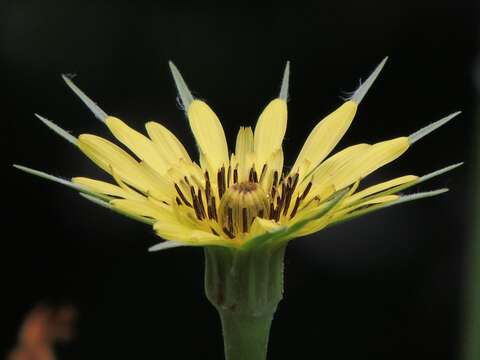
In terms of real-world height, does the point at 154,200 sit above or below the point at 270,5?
below

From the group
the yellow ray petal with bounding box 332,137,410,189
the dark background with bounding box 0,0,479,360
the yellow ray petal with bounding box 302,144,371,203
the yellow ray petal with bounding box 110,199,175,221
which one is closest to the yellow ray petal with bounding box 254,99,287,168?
the yellow ray petal with bounding box 302,144,371,203

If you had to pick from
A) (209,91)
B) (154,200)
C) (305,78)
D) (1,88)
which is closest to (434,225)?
(305,78)

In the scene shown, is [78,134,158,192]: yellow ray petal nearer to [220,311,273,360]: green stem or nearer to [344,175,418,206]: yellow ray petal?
[220,311,273,360]: green stem

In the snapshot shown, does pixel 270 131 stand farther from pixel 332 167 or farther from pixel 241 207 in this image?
pixel 241 207

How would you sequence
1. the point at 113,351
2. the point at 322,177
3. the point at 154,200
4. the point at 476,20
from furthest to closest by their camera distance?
the point at 476,20 → the point at 113,351 → the point at 322,177 → the point at 154,200

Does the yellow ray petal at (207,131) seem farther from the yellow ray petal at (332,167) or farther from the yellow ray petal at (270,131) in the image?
the yellow ray petal at (332,167)

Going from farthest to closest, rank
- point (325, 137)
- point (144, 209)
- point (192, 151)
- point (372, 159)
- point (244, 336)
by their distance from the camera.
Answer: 1. point (192, 151)
2. point (325, 137)
3. point (372, 159)
4. point (244, 336)
5. point (144, 209)

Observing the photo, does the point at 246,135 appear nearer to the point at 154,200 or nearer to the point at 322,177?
the point at 322,177

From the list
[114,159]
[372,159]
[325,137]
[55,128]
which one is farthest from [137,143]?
[372,159]
